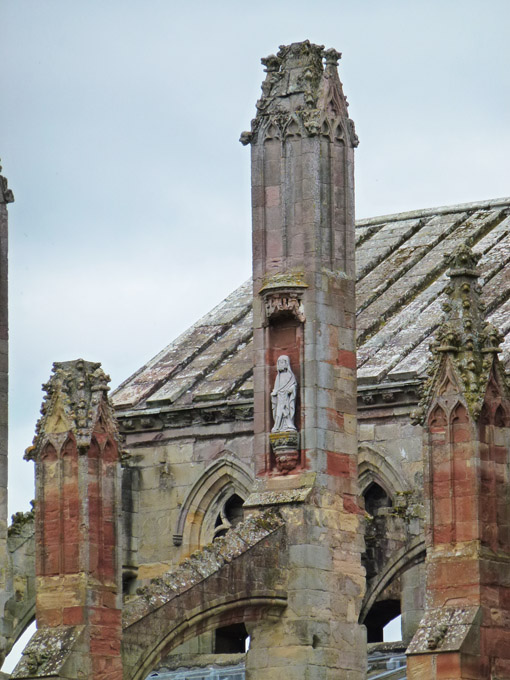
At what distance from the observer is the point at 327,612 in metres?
49.5

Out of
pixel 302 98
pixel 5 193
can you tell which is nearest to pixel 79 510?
pixel 5 193

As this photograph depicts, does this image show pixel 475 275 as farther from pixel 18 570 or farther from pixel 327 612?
pixel 18 570

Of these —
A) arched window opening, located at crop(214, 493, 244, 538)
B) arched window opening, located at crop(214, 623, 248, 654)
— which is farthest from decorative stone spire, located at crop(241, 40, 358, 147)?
arched window opening, located at crop(214, 623, 248, 654)

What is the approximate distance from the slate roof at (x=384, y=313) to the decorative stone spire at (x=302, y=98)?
5919 mm

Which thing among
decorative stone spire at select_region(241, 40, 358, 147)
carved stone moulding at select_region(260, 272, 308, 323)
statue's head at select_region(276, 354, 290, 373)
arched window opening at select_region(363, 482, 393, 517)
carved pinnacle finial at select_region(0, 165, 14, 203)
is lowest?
arched window opening at select_region(363, 482, 393, 517)

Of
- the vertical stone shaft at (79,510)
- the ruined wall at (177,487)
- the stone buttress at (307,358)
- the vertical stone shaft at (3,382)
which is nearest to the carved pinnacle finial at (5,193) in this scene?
the vertical stone shaft at (3,382)

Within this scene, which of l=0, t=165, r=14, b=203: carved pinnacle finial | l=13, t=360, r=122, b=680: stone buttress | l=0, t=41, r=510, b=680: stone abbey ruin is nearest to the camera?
l=0, t=41, r=510, b=680: stone abbey ruin

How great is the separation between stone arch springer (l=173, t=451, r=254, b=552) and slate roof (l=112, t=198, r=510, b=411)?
126 centimetres

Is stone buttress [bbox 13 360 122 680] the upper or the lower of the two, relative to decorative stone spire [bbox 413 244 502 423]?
lower

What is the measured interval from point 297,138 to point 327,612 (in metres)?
7.39

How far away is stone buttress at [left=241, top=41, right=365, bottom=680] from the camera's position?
49.5 meters

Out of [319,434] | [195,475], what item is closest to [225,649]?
[195,475]

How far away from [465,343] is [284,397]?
398 cm

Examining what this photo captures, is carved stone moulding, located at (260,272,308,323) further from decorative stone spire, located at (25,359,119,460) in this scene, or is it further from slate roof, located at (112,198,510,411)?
slate roof, located at (112,198,510,411)
